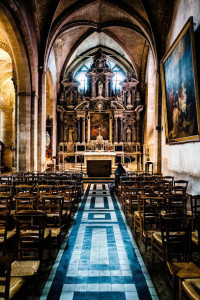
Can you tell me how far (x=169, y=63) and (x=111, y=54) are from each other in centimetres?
1471

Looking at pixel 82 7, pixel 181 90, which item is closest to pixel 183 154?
pixel 181 90

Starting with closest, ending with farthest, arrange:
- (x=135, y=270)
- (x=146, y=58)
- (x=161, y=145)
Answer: (x=135, y=270) < (x=161, y=145) < (x=146, y=58)

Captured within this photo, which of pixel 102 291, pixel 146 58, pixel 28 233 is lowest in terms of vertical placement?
pixel 102 291

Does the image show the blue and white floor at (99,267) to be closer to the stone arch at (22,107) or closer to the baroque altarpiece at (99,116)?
the stone arch at (22,107)

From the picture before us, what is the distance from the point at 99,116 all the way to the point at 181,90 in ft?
44.5

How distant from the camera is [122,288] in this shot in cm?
330

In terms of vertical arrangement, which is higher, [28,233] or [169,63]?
[169,63]

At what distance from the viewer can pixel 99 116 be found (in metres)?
22.7

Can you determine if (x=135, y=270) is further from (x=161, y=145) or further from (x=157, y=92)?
(x=157, y=92)

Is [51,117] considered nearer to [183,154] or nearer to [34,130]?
[34,130]

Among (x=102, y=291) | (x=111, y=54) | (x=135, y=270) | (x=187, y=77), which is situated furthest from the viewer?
(x=111, y=54)

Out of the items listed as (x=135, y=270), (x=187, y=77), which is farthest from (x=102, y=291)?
(x=187, y=77)

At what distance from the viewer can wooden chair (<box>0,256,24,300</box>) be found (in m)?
2.03

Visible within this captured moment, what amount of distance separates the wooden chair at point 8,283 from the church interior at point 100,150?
1cm
